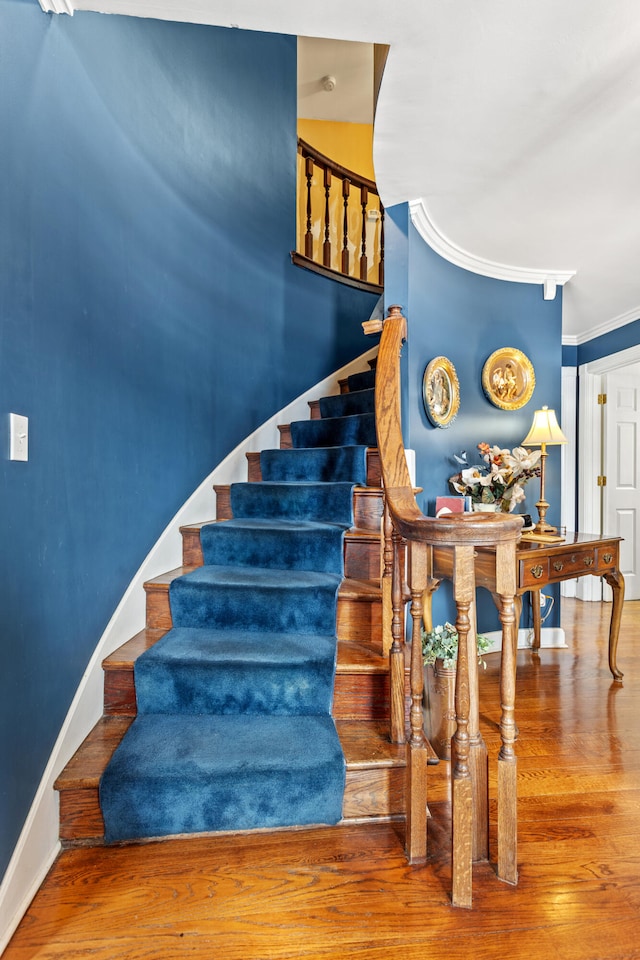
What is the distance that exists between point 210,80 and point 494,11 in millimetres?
1789

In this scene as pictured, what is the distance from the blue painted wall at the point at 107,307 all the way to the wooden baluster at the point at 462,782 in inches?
39.4

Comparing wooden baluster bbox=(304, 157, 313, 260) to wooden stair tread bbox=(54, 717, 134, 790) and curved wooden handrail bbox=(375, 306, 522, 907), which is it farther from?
wooden stair tread bbox=(54, 717, 134, 790)

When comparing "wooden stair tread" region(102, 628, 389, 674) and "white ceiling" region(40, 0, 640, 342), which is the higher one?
"white ceiling" region(40, 0, 640, 342)

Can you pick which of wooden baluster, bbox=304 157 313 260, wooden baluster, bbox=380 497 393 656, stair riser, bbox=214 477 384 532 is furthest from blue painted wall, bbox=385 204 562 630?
wooden baluster, bbox=304 157 313 260

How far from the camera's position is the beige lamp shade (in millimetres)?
2777

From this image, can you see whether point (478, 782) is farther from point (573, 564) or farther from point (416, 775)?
point (573, 564)

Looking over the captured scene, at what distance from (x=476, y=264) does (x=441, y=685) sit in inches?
96.2

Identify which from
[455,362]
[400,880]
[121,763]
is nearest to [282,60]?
[455,362]

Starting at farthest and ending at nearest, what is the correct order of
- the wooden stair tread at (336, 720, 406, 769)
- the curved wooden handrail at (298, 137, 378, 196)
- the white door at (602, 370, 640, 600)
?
the white door at (602, 370, 640, 600) < the curved wooden handrail at (298, 137, 378, 196) < the wooden stair tread at (336, 720, 406, 769)

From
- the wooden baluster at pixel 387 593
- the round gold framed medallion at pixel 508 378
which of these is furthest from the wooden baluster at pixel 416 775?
the round gold framed medallion at pixel 508 378

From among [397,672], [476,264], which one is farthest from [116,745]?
[476,264]

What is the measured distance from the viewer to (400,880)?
1222 millimetres

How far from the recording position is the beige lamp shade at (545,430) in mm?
2777

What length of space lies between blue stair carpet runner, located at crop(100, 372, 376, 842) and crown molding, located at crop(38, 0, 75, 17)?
1.70 meters
